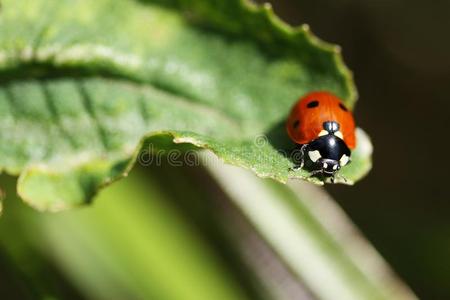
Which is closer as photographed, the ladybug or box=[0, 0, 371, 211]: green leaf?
box=[0, 0, 371, 211]: green leaf

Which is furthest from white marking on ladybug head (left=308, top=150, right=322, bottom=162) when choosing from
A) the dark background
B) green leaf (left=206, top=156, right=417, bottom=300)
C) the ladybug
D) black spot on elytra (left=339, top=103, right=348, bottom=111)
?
the dark background

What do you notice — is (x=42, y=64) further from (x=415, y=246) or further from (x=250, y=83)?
(x=415, y=246)

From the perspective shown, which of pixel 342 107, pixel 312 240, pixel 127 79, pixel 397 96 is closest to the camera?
pixel 127 79

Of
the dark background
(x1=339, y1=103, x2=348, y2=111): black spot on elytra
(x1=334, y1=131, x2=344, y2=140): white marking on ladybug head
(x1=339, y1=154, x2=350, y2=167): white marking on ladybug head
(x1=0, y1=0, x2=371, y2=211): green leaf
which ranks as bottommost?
(x1=339, y1=154, x2=350, y2=167): white marking on ladybug head

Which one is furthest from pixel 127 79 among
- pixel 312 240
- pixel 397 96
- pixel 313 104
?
pixel 397 96

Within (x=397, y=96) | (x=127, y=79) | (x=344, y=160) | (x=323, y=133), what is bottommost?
(x=344, y=160)

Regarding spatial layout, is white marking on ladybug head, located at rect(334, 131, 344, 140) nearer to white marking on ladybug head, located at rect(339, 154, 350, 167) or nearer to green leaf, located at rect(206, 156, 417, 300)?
→ white marking on ladybug head, located at rect(339, 154, 350, 167)

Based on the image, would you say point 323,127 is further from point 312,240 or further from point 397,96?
point 397,96
